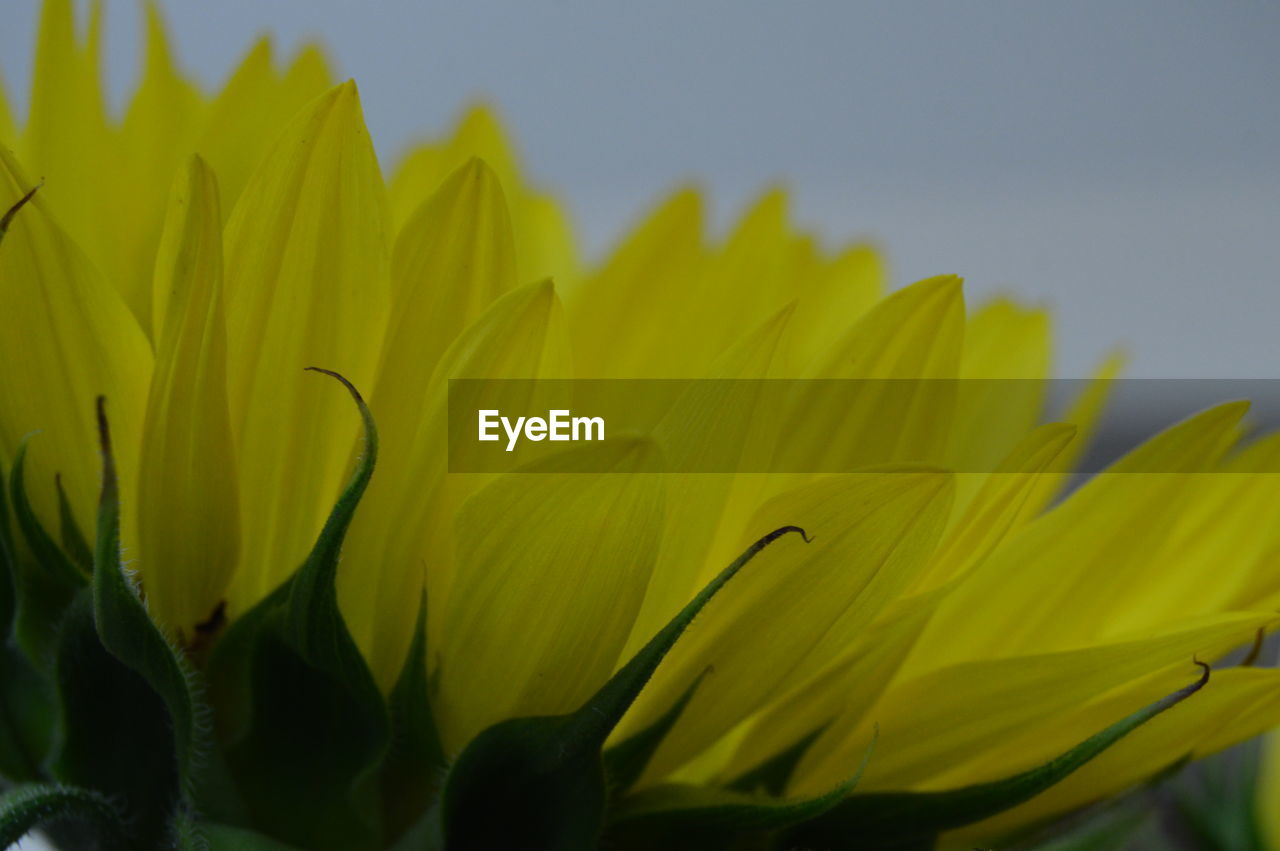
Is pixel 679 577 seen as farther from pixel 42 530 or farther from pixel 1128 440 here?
pixel 1128 440

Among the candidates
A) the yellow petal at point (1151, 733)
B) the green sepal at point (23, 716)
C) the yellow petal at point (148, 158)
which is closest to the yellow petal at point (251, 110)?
the yellow petal at point (148, 158)

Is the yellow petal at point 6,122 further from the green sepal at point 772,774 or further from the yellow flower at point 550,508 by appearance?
the green sepal at point 772,774

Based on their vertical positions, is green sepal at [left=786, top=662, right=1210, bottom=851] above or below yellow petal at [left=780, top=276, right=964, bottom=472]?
below

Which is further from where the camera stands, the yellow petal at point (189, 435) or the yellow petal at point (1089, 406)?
the yellow petal at point (1089, 406)

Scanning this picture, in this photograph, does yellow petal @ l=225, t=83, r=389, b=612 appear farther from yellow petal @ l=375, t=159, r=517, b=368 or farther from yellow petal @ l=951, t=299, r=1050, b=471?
yellow petal @ l=951, t=299, r=1050, b=471

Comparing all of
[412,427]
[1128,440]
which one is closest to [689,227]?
[412,427]
